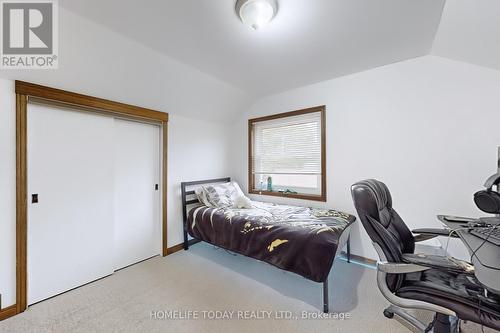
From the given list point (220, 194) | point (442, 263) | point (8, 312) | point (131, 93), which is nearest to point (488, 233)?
point (442, 263)

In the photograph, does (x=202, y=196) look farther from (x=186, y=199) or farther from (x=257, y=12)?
(x=257, y=12)

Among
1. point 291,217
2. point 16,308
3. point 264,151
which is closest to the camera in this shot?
point 16,308

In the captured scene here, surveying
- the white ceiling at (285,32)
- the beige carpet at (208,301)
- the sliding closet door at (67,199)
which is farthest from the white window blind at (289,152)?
the sliding closet door at (67,199)

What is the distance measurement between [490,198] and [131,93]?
11.5 ft

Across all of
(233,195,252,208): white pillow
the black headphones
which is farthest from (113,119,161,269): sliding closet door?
the black headphones

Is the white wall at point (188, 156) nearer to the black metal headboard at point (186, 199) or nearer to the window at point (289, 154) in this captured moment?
the black metal headboard at point (186, 199)

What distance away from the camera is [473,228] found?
1.43 metres

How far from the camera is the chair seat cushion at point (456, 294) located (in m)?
1.00

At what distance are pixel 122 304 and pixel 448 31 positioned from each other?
3.89m

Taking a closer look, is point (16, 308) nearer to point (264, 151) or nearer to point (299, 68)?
point (264, 151)

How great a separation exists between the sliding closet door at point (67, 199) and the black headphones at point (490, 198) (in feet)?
11.7

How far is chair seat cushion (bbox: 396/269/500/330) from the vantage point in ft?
3.28

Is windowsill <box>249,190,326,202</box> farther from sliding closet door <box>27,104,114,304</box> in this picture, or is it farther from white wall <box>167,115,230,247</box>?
sliding closet door <box>27,104,114,304</box>

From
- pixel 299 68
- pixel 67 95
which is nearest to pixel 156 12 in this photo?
pixel 67 95
